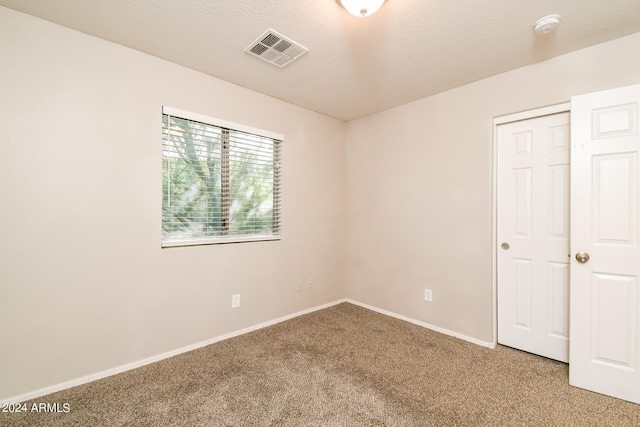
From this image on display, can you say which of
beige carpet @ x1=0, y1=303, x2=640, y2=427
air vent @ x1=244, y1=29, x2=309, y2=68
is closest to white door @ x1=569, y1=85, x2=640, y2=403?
beige carpet @ x1=0, y1=303, x2=640, y2=427

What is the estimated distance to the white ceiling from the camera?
5.63ft

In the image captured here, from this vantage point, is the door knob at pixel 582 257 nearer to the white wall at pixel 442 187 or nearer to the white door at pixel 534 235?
the white door at pixel 534 235

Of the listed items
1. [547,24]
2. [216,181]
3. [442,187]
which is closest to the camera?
[547,24]

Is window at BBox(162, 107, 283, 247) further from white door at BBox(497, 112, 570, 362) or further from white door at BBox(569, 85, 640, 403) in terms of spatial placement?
white door at BBox(569, 85, 640, 403)

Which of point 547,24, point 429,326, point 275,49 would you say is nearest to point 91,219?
point 275,49

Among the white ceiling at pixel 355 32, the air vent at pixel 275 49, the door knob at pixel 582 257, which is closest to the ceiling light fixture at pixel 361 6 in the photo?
the white ceiling at pixel 355 32

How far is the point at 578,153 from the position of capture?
77.7 inches

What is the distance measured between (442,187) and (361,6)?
1943 mm

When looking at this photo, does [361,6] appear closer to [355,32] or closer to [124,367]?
[355,32]

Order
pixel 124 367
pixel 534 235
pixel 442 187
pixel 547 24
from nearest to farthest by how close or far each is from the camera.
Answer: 1. pixel 547 24
2. pixel 124 367
3. pixel 534 235
4. pixel 442 187

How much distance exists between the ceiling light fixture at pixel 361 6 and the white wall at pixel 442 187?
1621 millimetres

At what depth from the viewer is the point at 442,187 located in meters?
2.90

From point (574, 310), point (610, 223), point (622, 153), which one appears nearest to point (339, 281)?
point (574, 310)

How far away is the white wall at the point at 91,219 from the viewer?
70.4 inches
